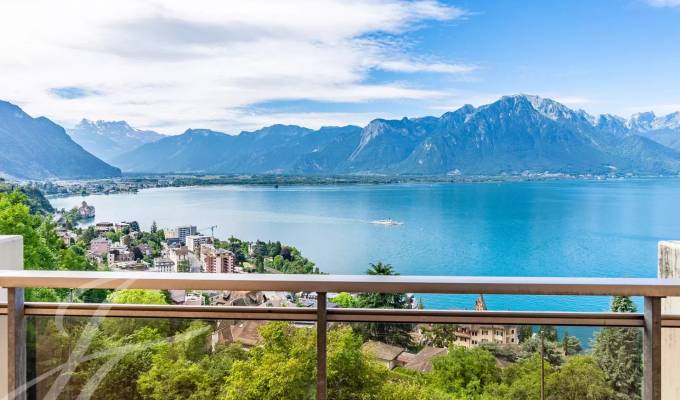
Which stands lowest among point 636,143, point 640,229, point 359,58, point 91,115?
point 640,229

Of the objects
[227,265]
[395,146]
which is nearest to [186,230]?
[227,265]

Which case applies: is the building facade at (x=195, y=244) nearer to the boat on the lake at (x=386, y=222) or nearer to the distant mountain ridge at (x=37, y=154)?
the distant mountain ridge at (x=37, y=154)

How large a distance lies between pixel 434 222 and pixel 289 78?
456cm

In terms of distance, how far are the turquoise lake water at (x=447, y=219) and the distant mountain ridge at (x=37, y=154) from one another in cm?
63

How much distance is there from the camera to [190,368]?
1302 millimetres

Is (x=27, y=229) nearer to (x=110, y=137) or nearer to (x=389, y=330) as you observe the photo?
(x=110, y=137)

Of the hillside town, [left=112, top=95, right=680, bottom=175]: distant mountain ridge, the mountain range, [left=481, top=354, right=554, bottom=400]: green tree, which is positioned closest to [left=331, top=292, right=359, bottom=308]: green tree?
the hillside town

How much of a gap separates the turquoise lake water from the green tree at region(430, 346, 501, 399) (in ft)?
26.0

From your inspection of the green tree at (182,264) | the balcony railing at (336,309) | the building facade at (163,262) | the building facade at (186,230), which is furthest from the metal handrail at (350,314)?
the building facade at (186,230)

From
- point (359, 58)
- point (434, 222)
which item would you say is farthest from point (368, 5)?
point (434, 222)

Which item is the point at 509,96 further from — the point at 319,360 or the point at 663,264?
the point at 319,360

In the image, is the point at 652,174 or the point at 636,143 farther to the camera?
the point at 636,143

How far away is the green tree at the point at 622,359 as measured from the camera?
1.23m

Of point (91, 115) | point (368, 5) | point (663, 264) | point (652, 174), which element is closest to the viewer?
point (663, 264)
